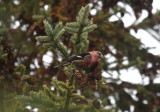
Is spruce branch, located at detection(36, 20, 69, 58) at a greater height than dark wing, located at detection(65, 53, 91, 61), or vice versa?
spruce branch, located at detection(36, 20, 69, 58)

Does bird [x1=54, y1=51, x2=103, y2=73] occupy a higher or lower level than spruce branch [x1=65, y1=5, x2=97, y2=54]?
lower

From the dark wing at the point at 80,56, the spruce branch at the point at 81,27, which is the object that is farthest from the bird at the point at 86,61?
the spruce branch at the point at 81,27

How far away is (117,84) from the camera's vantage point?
266 inches

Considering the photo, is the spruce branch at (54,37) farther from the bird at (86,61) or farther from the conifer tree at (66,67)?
the bird at (86,61)

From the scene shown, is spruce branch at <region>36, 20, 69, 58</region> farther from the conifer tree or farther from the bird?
the bird

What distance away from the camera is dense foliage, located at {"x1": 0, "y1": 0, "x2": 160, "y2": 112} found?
11.3ft

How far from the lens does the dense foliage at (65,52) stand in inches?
135

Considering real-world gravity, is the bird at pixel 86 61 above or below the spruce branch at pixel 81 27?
below

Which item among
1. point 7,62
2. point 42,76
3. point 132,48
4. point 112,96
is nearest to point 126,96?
point 112,96

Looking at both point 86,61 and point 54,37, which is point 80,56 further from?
point 54,37

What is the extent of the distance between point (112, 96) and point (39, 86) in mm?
2128

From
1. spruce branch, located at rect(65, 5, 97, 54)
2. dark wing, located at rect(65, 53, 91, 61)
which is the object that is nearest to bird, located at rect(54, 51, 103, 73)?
dark wing, located at rect(65, 53, 91, 61)

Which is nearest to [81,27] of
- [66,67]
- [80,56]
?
[80,56]

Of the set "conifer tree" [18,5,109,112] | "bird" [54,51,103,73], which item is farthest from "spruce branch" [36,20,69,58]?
"bird" [54,51,103,73]
